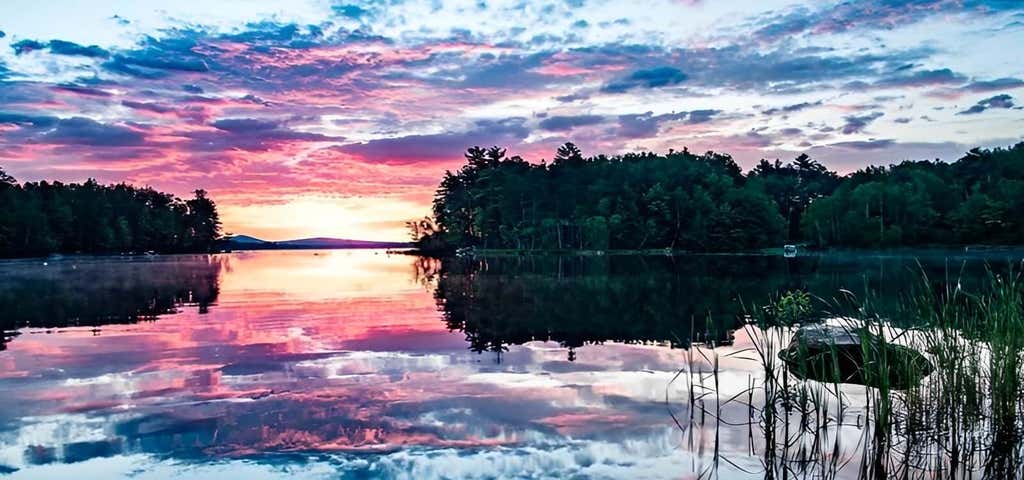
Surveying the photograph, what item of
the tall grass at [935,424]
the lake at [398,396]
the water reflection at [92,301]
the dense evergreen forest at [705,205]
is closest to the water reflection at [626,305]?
the lake at [398,396]

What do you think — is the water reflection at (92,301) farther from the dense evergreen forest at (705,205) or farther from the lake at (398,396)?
the dense evergreen forest at (705,205)

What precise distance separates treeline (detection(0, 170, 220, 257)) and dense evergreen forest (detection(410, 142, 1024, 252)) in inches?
2382

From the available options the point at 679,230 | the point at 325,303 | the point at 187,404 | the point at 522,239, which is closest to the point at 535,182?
the point at 522,239

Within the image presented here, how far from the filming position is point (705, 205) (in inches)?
4296

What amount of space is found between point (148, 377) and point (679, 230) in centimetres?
10069

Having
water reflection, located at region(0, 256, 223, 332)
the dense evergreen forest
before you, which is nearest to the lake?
water reflection, located at region(0, 256, 223, 332)

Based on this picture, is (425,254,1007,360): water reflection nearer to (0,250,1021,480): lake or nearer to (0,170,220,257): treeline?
(0,250,1021,480): lake

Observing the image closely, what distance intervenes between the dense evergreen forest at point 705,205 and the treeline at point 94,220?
198 ft

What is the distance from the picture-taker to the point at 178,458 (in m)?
9.01

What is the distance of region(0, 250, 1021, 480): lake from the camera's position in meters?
8.89

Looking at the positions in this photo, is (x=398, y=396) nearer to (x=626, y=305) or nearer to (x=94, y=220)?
(x=626, y=305)

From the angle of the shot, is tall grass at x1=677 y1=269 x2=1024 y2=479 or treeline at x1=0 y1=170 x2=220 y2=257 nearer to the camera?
tall grass at x1=677 y1=269 x2=1024 y2=479

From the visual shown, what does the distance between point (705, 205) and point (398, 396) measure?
10150 centimetres

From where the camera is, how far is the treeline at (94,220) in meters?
119
